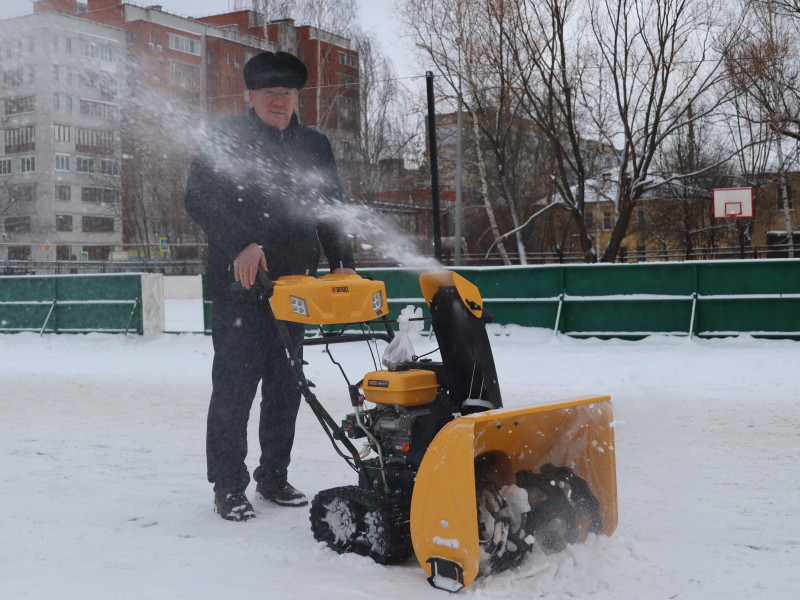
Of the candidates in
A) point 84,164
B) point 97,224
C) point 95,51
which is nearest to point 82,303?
point 95,51

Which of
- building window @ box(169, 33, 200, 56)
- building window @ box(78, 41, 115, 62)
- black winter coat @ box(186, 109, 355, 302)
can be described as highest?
building window @ box(169, 33, 200, 56)

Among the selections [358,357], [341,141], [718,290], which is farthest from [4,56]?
[718,290]

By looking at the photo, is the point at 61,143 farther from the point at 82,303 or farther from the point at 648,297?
the point at 648,297

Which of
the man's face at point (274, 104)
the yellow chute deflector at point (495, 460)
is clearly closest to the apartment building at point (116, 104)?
the man's face at point (274, 104)

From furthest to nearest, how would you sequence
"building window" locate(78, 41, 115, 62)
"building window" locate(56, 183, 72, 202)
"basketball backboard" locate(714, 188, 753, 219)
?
"building window" locate(56, 183, 72, 202)
"building window" locate(78, 41, 115, 62)
"basketball backboard" locate(714, 188, 753, 219)

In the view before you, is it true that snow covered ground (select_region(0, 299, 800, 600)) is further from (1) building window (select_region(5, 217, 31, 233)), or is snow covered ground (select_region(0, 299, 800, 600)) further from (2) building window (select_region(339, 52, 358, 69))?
(1) building window (select_region(5, 217, 31, 233))

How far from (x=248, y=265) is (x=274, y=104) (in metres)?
0.81

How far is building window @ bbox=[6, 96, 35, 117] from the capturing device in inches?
1580

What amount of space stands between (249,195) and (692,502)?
247 cm

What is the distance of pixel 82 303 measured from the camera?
1348 cm

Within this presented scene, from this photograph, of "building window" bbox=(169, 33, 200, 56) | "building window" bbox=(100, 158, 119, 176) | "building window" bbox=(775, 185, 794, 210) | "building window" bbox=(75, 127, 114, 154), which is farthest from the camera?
"building window" bbox=(169, 33, 200, 56)

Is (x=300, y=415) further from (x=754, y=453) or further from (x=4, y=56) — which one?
(x=4, y=56)

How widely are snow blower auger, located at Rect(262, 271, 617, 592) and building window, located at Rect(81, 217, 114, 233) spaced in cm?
5294

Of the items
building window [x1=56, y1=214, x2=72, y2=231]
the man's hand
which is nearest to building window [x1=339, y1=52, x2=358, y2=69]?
the man's hand
